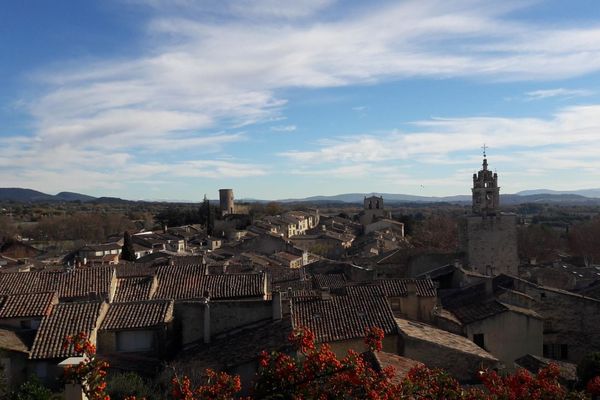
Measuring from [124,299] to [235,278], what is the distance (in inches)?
159

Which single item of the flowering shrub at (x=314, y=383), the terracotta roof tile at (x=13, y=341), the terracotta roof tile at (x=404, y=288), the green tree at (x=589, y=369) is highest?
the flowering shrub at (x=314, y=383)

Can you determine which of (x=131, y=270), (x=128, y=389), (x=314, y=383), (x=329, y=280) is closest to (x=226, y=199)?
(x=131, y=270)

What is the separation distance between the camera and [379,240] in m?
63.9

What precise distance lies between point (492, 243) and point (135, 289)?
22514 mm

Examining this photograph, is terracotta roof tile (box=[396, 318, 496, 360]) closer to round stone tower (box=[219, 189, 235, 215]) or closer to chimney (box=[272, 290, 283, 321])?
chimney (box=[272, 290, 283, 321])

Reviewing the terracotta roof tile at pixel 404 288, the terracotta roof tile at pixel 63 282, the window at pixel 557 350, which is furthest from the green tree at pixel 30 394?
the window at pixel 557 350

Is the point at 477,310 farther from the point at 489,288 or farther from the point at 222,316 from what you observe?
the point at 222,316

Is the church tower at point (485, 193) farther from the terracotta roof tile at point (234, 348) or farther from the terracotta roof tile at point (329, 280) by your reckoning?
the terracotta roof tile at point (234, 348)

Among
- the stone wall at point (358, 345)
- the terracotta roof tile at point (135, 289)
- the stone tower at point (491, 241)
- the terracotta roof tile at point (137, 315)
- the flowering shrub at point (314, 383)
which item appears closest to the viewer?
the flowering shrub at point (314, 383)

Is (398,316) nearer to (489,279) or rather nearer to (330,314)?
(330,314)

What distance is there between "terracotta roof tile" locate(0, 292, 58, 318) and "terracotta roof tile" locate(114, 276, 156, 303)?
8.85 ft

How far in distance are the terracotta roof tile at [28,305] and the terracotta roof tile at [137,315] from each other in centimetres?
206

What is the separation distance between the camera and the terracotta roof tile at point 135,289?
2327cm

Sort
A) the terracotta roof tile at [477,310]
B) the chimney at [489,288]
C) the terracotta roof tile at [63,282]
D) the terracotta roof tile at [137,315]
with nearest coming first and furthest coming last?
1. the terracotta roof tile at [137,315]
2. the terracotta roof tile at [477,310]
3. the chimney at [489,288]
4. the terracotta roof tile at [63,282]
